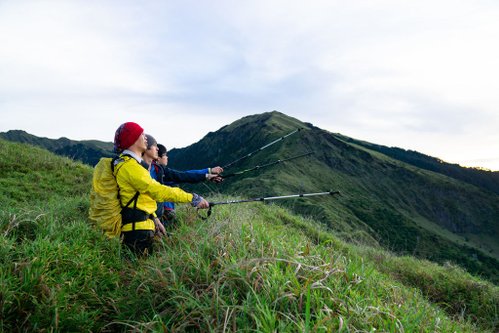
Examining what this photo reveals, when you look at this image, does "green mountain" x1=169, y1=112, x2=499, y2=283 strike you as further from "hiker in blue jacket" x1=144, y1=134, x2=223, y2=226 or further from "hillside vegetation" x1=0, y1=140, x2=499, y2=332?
"hillside vegetation" x1=0, y1=140, x2=499, y2=332

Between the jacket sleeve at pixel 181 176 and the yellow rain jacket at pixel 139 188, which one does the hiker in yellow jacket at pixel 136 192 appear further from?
the jacket sleeve at pixel 181 176

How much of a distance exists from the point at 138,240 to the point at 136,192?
2.19 feet

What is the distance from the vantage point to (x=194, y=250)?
4.17 meters

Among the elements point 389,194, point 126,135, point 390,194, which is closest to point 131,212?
point 126,135

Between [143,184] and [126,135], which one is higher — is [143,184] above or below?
below

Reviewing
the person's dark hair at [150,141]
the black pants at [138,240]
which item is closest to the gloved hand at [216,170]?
the person's dark hair at [150,141]

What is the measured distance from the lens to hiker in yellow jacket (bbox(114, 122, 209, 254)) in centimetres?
466

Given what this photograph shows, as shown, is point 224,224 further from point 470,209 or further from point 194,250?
point 470,209

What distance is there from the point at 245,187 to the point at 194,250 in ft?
241

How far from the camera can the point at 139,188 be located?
466cm

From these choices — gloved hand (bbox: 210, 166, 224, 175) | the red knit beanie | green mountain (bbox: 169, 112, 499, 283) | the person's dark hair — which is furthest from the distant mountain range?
the red knit beanie

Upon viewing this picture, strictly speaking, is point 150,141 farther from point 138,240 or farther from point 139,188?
point 138,240

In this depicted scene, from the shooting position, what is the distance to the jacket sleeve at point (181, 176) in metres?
7.44

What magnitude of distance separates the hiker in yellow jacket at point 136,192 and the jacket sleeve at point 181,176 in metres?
2.45
